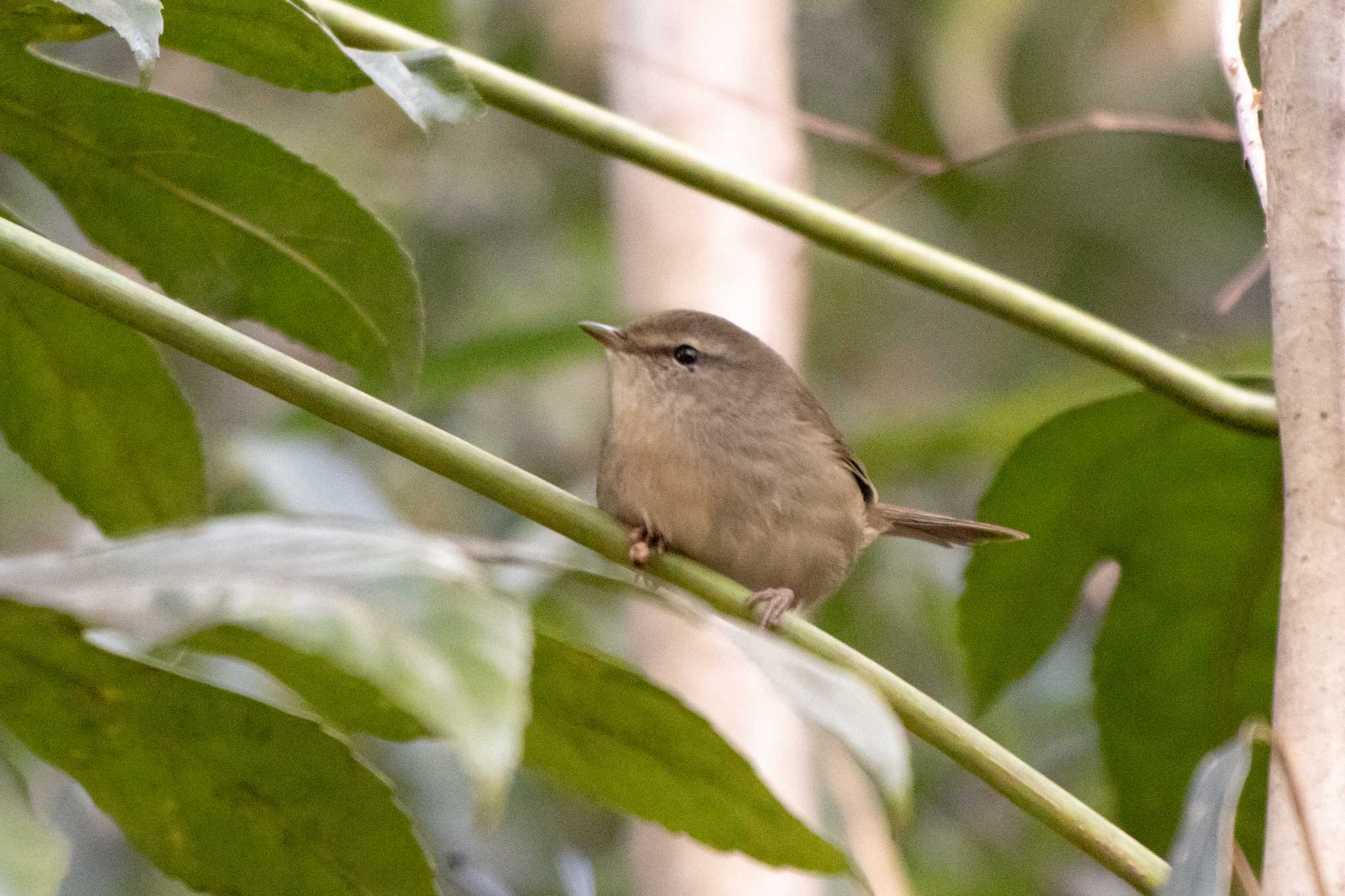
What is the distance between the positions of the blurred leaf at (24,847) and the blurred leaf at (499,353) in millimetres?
2039

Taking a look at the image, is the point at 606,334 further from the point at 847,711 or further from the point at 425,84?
the point at 847,711

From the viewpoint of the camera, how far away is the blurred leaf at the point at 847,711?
92 cm

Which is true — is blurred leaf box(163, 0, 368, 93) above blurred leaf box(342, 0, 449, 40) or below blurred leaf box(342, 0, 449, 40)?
above

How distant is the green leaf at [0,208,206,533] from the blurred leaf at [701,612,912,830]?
1.09 metres

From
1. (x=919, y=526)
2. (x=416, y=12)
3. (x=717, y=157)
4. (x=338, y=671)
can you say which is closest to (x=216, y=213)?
(x=338, y=671)

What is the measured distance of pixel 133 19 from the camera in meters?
1.24

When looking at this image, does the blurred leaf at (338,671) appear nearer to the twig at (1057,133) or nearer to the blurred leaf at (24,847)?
the blurred leaf at (24,847)

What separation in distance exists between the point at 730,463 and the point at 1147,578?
0.84 metres

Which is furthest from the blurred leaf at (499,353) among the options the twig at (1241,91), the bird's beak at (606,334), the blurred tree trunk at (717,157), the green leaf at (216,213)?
the twig at (1241,91)

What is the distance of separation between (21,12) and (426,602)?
37.7 inches

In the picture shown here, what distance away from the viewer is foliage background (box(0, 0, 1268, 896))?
13.2 feet

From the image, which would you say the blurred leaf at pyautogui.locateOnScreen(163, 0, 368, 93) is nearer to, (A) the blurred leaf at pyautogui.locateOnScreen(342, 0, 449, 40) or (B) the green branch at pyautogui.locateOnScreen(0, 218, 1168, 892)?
(B) the green branch at pyautogui.locateOnScreen(0, 218, 1168, 892)

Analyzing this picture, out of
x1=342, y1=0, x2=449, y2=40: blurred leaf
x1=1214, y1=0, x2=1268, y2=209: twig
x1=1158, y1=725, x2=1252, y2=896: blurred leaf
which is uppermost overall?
x1=1214, y1=0, x2=1268, y2=209: twig

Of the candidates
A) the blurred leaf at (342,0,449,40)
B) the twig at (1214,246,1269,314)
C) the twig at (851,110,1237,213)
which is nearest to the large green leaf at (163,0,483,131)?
the twig at (851,110,1237,213)
